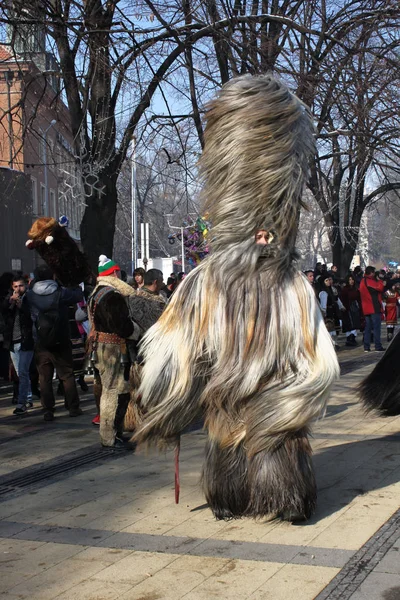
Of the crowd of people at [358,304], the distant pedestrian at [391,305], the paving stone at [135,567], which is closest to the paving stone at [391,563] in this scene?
the paving stone at [135,567]

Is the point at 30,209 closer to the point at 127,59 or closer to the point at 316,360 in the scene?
the point at 127,59

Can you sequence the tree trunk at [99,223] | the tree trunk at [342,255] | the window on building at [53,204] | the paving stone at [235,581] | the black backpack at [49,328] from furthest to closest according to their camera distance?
the window on building at [53,204]
the tree trunk at [342,255]
the tree trunk at [99,223]
the black backpack at [49,328]
the paving stone at [235,581]

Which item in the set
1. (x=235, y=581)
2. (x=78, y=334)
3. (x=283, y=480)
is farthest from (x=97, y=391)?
(x=235, y=581)

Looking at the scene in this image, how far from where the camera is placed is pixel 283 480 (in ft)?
17.0

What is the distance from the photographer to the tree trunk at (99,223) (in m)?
13.1

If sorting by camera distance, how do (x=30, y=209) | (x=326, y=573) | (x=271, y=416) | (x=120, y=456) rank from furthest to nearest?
(x=30, y=209)
(x=120, y=456)
(x=271, y=416)
(x=326, y=573)

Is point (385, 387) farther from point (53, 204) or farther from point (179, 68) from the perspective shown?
point (53, 204)

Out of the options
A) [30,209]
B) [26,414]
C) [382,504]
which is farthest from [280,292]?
[30,209]

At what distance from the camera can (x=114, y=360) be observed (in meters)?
Result: 8.11

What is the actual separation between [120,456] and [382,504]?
271 centimetres

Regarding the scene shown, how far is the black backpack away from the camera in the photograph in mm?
10234

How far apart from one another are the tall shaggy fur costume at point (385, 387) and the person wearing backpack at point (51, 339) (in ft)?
11.9

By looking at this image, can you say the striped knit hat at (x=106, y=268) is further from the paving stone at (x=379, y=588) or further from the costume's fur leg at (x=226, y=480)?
the paving stone at (x=379, y=588)

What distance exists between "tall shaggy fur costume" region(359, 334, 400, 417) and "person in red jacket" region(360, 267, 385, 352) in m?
9.84
